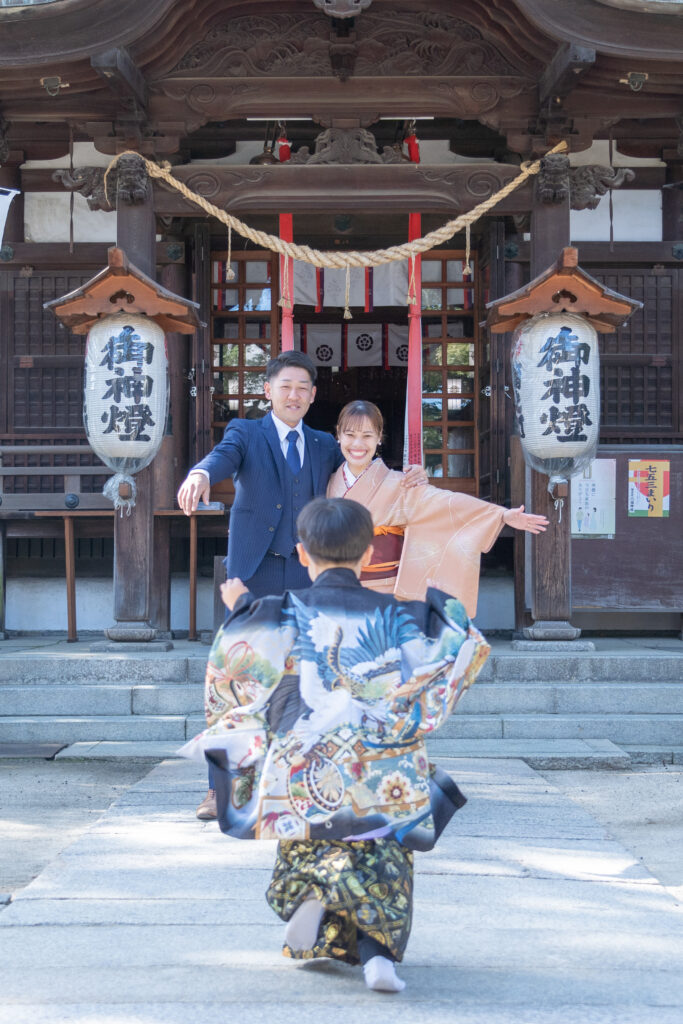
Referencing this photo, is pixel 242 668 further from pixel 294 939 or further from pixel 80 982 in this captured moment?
→ pixel 80 982

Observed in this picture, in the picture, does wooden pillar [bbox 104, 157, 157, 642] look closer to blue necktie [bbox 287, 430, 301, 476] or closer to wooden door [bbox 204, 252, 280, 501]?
wooden door [bbox 204, 252, 280, 501]

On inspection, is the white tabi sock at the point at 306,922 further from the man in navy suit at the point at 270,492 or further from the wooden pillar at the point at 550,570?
the wooden pillar at the point at 550,570

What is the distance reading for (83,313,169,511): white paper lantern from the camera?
24.5 feet

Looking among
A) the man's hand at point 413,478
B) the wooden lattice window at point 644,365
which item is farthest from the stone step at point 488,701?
the wooden lattice window at point 644,365

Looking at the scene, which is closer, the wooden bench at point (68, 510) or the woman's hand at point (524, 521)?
the woman's hand at point (524, 521)

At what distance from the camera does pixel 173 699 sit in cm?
695

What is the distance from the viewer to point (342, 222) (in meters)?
9.75

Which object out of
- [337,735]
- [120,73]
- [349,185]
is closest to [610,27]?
[349,185]

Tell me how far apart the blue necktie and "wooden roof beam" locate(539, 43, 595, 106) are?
13.3 ft

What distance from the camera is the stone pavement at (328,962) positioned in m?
2.74

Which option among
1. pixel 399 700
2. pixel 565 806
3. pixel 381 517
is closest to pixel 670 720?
pixel 565 806

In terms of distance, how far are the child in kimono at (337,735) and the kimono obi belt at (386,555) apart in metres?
1.92

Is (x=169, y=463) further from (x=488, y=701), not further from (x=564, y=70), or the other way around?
(x=564, y=70)

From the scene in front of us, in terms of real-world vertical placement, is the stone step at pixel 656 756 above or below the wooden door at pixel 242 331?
below
